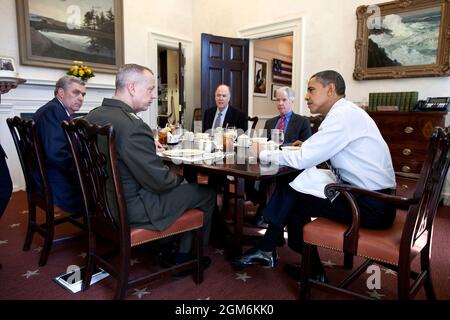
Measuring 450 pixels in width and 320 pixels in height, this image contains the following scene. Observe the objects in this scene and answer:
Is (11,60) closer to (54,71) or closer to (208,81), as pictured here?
(54,71)

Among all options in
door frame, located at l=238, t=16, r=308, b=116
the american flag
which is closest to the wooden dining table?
door frame, located at l=238, t=16, r=308, b=116

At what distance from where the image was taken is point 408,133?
3428 millimetres

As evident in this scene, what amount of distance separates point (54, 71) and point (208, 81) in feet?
7.27

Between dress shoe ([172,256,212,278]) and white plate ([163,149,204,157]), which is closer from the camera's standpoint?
dress shoe ([172,256,212,278])

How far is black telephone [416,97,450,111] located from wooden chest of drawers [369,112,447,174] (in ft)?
0.38

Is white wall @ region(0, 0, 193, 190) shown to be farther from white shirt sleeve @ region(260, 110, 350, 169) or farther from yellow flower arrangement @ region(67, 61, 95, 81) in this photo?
white shirt sleeve @ region(260, 110, 350, 169)

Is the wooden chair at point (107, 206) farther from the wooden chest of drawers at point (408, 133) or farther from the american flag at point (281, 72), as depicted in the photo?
the american flag at point (281, 72)

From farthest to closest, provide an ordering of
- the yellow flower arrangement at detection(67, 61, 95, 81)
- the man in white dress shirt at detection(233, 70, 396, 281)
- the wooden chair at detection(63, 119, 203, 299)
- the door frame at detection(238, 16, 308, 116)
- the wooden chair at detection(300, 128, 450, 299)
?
the door frame at detection(238, 16, 308, 116), the yellow flower arrangement at detection(67, 61, 95, 81), the man in white dress shirt at detection(233, 70, 396, 281), the wooden chair at detection(63, 119, 203, 299), the wooden chair at detection(300, 128, 450, 299)

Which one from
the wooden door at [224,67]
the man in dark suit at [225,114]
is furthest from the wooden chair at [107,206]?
the wooden door at [224,67]

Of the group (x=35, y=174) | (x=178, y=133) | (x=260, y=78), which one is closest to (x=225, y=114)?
(x=178, y=133)

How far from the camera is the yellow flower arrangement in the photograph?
443 cm

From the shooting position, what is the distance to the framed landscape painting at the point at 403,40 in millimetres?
3604

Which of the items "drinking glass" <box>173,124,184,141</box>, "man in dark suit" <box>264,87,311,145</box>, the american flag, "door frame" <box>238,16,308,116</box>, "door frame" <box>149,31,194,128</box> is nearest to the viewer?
"drinking glass" <box>173,124,184,141</box>

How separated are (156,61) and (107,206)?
4.48 metres
